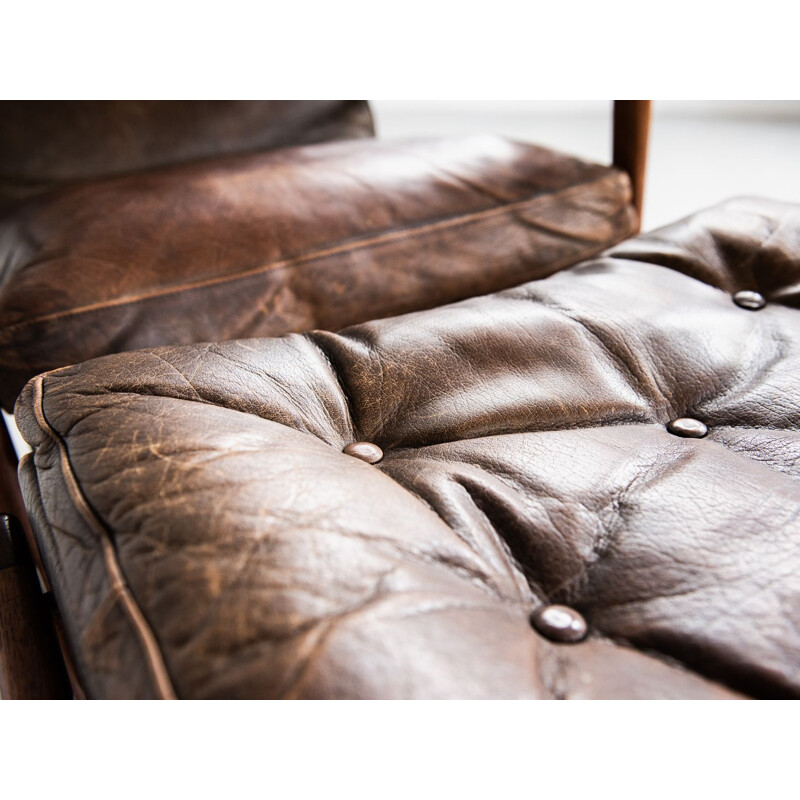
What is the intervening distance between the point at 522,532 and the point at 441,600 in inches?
3.6

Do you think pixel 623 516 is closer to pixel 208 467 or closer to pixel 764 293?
pixel 208 467

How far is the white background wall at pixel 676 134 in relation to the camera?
71.2 inches

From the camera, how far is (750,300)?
2.25 feet

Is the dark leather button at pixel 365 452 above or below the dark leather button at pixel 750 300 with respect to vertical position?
below

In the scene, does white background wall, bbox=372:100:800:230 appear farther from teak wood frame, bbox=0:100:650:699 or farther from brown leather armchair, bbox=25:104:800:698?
teak wood frame, bbox=0:100:650:699

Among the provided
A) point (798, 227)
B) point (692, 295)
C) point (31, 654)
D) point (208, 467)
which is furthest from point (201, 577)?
point (798, 227)

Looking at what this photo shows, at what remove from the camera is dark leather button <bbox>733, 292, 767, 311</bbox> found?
2.24ft

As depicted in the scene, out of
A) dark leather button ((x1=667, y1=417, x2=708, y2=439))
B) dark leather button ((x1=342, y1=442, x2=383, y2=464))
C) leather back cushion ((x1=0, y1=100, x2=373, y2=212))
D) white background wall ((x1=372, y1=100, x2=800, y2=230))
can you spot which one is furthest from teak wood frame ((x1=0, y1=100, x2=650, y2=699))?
white background wall ((x1=372, y1=100, x2=800, y2=230))

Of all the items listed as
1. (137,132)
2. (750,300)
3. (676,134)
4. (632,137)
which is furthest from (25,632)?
(676,134)

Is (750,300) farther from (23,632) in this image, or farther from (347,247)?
(23,632)

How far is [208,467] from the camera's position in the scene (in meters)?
0.41

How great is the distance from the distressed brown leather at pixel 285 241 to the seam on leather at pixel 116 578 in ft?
0.85

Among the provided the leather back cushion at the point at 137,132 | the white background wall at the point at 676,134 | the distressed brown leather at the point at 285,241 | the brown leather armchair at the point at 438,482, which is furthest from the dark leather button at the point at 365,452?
the white background wall at the point at 676,134

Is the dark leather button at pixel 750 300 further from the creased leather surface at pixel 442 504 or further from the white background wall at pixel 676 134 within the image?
the white background wall at pixel 676 134
